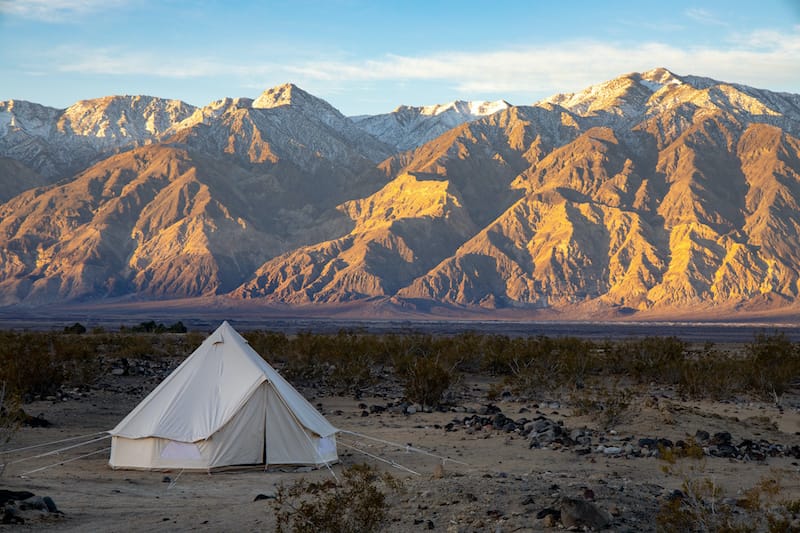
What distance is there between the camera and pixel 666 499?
1498 cm

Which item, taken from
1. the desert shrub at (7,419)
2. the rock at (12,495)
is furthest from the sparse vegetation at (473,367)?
the rock at (12,495)

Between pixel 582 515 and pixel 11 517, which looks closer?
pixel 582 515

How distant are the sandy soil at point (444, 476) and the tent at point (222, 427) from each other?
37 cm

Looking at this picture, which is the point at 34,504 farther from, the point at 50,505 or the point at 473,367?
the point at 473,367

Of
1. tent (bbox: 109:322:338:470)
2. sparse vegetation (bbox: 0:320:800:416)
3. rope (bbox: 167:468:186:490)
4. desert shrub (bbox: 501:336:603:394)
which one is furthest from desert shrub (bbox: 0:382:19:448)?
desert shrub (bbox: 501:336:603:394)

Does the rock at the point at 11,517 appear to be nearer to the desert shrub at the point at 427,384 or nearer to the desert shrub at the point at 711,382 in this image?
the desert shrub at the point at 427,384

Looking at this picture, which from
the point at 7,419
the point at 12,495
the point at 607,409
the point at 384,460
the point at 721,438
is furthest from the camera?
the point at 607,409

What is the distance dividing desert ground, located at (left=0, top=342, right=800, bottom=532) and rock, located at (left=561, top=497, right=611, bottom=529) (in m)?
0.03

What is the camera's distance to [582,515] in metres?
13.3

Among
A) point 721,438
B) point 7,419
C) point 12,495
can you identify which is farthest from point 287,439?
point 721,438

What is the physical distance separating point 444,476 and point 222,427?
5487 millimetres

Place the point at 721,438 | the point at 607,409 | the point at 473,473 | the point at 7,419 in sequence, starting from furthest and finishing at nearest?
1. the point at 607,409
2. the point at 721,438
3. the point at 473,473
4. the point at 7,419

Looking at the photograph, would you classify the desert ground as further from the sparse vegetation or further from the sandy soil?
the sparse vegetation

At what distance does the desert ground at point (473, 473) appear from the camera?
14398mm
